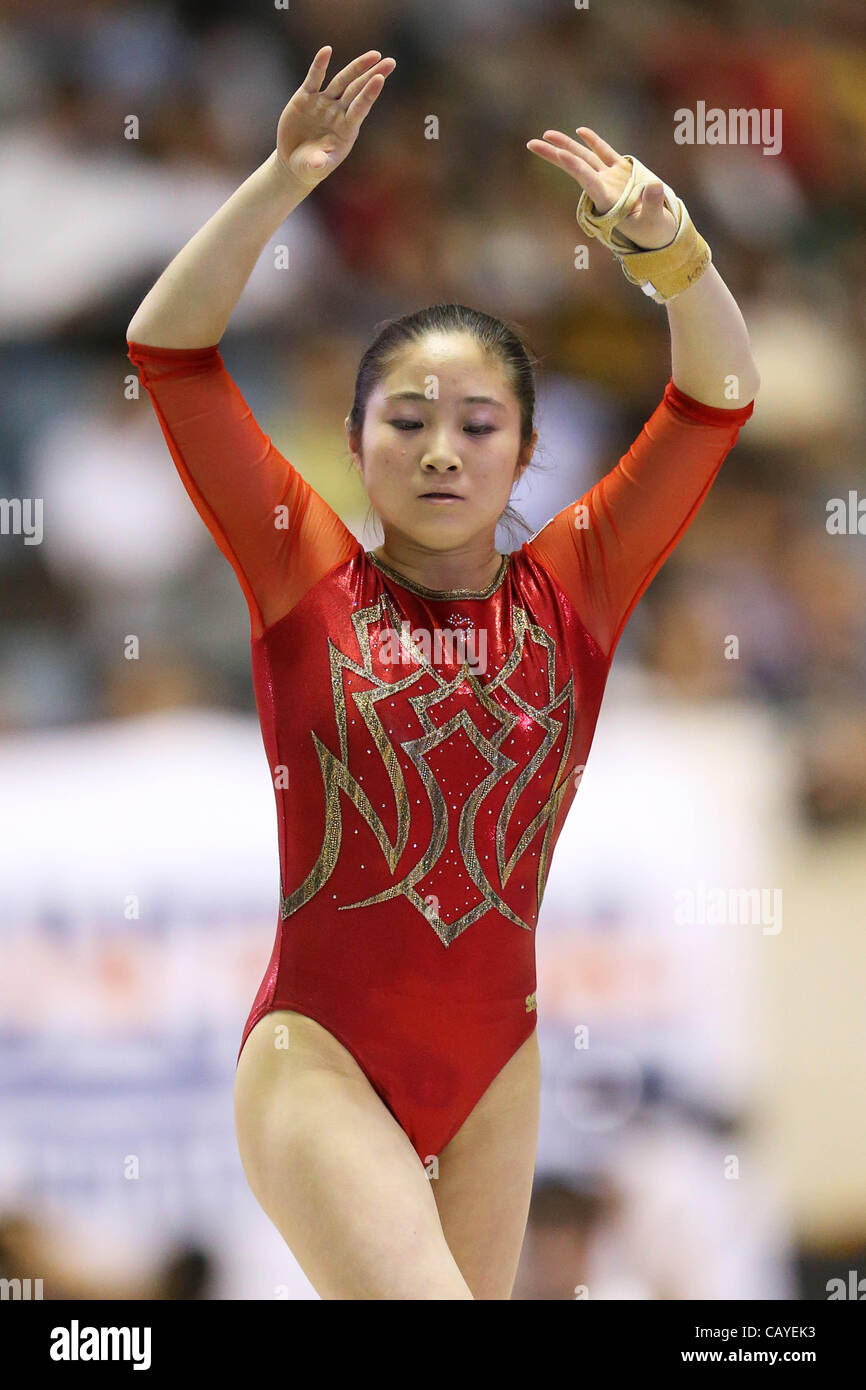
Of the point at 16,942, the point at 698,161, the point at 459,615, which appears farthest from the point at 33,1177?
the point at 698,161

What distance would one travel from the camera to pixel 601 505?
6.19 ft

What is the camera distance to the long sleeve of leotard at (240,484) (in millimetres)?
1664

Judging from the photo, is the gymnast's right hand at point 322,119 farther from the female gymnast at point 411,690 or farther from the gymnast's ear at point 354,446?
the gymnast's ear at point 354,446

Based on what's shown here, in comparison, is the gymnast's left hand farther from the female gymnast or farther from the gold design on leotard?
the gold design on leotard

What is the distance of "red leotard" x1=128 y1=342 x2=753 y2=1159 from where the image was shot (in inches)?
66.2

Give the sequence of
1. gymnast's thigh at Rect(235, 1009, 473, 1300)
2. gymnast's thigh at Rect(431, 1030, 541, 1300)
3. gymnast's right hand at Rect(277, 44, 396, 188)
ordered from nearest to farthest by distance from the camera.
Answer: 1. gymnast's thigh at Rect(235, 1009, 473, 1300)
2. gymnast's right hand at Rect(277, 44, 396, 188)
3. gymnast's thigh at Rect(431, 1030, 541, 1300)

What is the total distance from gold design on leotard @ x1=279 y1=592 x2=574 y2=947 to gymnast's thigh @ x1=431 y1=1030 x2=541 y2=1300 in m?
0.21

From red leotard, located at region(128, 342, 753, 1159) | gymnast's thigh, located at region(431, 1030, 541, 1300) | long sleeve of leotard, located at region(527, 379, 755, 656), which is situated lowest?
gymnast's thigh, located at region(431, 1030, 541, 1300)

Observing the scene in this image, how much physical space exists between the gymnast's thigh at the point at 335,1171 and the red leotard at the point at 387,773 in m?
0.05

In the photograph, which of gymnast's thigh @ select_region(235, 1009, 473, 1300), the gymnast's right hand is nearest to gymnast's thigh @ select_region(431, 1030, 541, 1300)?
gymnast's thigh @ select_region(235, 1009, 473, 1300)

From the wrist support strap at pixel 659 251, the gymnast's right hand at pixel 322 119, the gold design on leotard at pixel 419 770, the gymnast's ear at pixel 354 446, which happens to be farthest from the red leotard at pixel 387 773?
the wrist support strap at pixel 659 251
